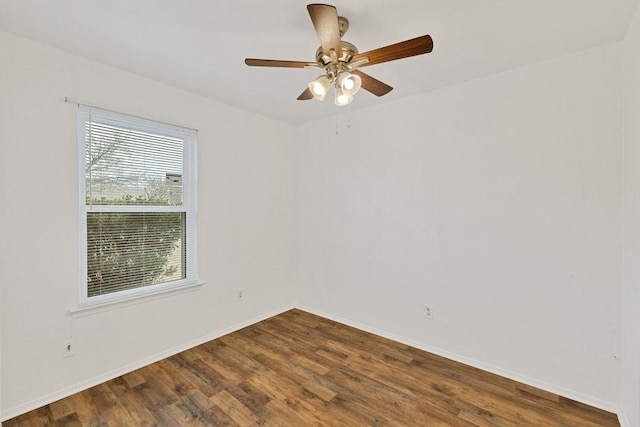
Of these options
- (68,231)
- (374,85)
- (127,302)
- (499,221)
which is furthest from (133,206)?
(499,221)

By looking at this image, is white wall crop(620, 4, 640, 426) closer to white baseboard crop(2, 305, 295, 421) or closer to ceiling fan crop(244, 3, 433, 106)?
ceiling fan crop(244, 3, 433, 106)

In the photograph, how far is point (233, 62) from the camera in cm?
226

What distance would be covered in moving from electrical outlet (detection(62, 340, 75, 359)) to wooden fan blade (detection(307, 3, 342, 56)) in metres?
2.66

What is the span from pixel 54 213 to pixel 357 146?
8.94ft

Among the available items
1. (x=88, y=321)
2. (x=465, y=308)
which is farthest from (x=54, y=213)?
(x=465, y=308)

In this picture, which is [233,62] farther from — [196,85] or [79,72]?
[79,72]

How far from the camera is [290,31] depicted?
185 centimetres

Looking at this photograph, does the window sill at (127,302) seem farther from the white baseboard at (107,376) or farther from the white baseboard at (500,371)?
the white baseboard at (500,371)

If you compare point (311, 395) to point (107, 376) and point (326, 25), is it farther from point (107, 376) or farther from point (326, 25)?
point (326, 25)

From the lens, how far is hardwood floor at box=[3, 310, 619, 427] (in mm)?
1938

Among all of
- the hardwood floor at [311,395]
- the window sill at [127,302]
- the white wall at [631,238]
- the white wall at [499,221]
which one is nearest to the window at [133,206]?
the window sill at [127,302]

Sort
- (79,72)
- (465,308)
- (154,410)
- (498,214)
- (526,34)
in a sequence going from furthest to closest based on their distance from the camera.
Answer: (465,308) → (498,214) → (79,72) → (154,410) → (526,34)

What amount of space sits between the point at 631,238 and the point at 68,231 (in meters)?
3.74

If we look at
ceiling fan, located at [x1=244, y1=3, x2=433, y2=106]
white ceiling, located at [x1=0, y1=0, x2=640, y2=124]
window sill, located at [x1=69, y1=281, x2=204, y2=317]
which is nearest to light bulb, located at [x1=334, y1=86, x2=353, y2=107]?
ceiling fan, located at [x1=244, y1=3, x2=433, y2=106]
